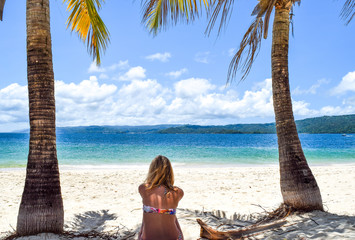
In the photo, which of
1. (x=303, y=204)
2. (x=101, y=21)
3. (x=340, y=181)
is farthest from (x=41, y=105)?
(x=340, y=181)

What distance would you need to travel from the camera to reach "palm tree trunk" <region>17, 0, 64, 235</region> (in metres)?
3.89

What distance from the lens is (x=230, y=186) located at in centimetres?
946

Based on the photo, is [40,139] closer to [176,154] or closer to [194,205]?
[194,205]

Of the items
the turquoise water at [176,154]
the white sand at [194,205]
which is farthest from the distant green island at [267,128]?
the white sand at [194,205]

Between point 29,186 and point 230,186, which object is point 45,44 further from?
point 230,186

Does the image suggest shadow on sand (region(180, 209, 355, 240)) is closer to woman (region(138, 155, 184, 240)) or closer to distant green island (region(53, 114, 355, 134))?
woman (region(138, 155, 184, 240))

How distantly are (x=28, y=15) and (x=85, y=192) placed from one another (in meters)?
6.03

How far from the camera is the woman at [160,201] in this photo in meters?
3.26

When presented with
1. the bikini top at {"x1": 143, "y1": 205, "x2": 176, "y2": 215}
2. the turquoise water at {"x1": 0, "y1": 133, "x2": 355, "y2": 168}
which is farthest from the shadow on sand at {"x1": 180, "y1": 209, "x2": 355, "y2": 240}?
the turquoise water at {"x1": 0, "y1": 133, "x2": 355, "y2": 168}

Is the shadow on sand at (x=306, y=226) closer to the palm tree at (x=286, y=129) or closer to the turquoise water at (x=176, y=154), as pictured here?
the palm tree at (x=286, y=129)

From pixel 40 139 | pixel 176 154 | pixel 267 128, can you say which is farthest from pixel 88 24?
pixel 267 128

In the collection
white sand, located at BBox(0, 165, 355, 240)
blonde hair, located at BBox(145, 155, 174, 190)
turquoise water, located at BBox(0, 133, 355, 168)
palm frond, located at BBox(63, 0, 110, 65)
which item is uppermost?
palm frond, located at BBox(63, 0, 110, 65)

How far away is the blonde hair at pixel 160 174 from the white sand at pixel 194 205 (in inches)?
61.0

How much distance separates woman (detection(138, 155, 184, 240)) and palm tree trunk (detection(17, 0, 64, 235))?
1.47 metres
